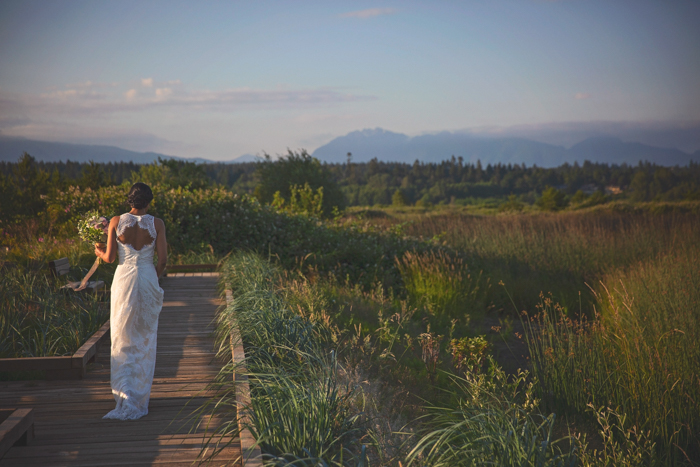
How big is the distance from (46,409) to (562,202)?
5405cm

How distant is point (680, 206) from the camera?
89.2 ft

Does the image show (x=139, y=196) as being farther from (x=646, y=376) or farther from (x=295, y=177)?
(x=295, y=177)

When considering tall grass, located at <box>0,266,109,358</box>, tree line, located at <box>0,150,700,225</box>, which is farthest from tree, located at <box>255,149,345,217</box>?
tall grass, located at <box>0,266,109,358</box>

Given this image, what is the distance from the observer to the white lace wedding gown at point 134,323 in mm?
3482

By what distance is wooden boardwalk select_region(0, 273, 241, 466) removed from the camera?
9.24 feet

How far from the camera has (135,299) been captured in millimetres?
3676

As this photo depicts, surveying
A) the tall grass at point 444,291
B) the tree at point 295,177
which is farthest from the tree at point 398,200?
the tall grass at point 444,291

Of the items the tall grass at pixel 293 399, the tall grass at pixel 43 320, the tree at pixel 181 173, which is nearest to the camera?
the tall grass at pixel 293 399

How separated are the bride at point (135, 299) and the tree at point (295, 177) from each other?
19.9 metres

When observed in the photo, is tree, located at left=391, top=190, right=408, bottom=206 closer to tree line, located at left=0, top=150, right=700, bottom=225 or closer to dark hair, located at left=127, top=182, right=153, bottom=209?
tree line, located at left=0, top=150, right=700, bottom=225

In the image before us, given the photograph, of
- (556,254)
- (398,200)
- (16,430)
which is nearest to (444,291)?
(556,254)

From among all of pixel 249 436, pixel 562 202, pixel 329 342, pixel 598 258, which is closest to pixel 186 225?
pixel 329 342

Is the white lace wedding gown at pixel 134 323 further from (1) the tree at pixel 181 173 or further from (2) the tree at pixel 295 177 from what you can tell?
(2) the tree at pixel 295 177

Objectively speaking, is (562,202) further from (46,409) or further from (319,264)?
(46,409)
